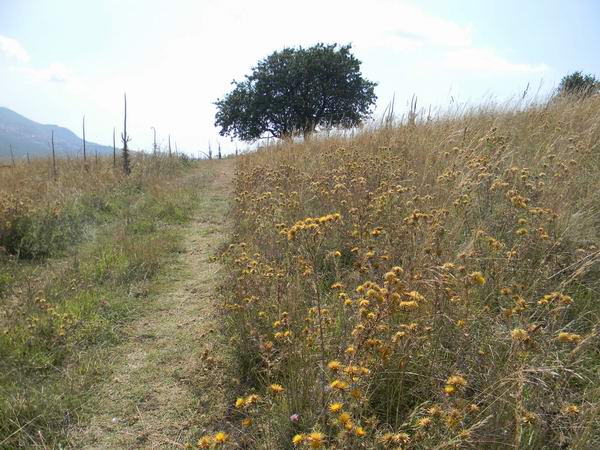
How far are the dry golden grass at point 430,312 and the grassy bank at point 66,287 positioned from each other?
1004mm

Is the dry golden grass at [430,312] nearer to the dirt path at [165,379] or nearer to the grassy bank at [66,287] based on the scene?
the dirt path at [165,379]

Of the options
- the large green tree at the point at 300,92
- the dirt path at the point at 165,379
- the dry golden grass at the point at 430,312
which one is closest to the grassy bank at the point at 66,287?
the dirt path at the point at 165,379

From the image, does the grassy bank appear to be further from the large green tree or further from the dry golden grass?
the large green tree

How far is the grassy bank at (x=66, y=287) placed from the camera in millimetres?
2443

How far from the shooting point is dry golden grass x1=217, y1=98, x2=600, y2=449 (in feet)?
5.41

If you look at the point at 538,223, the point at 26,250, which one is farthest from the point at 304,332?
the point at 26,250

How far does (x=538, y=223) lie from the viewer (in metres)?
2.91

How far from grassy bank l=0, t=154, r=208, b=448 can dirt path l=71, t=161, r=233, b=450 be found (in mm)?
132

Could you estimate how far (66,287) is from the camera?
3.99 meters

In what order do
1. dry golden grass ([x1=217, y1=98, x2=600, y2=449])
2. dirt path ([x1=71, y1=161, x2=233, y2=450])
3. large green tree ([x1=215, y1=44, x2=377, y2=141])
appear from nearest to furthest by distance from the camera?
1. dry golden grass ([x1=217, y1=98, x2=600, y2=449])
2. dirt path ([x1=71, y1=161, x2=233, y2=450])
3. large green tree ([x1=215, y1=44, x2=377, y2=141])

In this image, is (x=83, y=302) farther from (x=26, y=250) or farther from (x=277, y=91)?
(x=277, y=91)

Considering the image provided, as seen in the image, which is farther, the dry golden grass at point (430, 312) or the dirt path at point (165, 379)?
the dirt path at point (165, 379)

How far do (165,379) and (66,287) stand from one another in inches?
73.3

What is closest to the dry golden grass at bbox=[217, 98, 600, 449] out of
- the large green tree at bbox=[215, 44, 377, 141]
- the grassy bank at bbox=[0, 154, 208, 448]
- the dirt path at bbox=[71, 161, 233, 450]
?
the dirt path at bbox=[71, 161, 233, 450]
